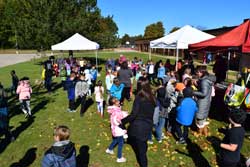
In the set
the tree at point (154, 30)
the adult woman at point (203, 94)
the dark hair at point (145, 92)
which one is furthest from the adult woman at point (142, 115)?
the tree at point (154, 30)

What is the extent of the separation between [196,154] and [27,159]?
4.18 m

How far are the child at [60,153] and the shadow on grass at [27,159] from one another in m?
2.45

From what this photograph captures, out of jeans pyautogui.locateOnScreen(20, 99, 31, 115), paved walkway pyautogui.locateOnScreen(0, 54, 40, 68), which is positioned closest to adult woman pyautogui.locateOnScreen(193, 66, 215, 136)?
jeans pyautogui.locateOnScreen(20, 99, 31, 115)

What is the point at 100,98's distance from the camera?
29.0 feet

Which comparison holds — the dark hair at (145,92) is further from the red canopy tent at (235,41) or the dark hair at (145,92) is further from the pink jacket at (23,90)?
the pink jacket at (23,90)

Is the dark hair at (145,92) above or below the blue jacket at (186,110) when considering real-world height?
above

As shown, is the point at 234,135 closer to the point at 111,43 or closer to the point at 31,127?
the point at 31,127

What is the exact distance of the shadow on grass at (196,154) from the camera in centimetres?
569

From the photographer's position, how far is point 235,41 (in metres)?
8.36

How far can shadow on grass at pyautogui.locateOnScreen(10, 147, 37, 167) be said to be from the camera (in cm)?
562

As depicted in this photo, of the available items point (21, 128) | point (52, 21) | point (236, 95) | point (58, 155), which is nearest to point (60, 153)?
point (58, 155)

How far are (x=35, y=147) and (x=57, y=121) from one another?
221cm

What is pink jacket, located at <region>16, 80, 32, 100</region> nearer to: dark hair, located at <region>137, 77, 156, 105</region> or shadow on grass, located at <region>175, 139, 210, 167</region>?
dark hair, located at <region>137, 77, 156, 105</region>

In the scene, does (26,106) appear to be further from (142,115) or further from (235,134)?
(235,134)
